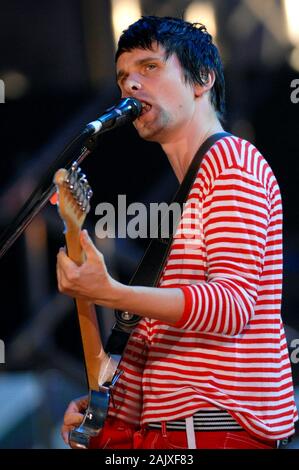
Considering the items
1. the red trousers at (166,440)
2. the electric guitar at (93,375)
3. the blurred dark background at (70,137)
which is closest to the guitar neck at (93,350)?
the electric guitar at (93,375)

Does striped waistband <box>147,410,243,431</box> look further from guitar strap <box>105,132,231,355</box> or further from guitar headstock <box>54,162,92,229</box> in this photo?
guitar headstock <box>54,162,92,229</box>

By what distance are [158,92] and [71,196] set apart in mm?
493

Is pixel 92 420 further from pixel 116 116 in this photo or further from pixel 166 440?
pixel 116 116

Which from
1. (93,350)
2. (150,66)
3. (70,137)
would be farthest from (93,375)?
(70,137)

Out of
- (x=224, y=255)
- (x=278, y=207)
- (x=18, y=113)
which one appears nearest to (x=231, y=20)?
(x=18, y=113)

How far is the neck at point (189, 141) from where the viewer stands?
5.55ft

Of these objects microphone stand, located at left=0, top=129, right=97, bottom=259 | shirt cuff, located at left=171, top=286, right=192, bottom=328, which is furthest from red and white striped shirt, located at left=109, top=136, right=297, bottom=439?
microphone stand, located at left=0, top=129, right=97, bottom=259

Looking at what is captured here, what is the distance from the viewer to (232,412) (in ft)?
4.75

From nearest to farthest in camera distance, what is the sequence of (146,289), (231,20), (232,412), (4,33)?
(146,289), (232,412), (231,20), (4,33)

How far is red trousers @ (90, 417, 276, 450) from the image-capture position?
1.46 m

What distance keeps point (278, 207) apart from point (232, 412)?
40cm

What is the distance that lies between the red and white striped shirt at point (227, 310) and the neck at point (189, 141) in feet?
0.43

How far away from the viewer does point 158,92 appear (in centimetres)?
170

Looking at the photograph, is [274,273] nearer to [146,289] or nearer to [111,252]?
[146,289]
